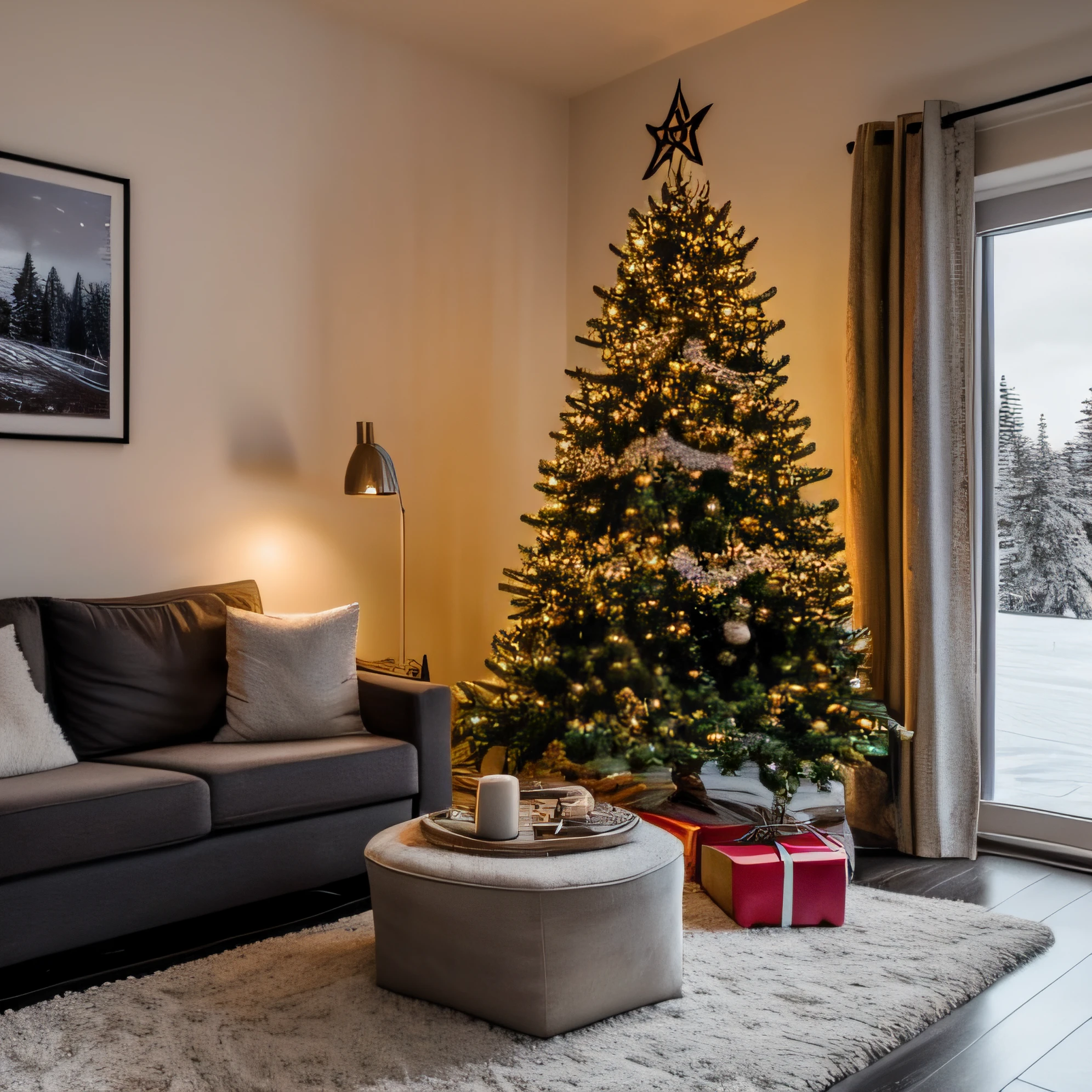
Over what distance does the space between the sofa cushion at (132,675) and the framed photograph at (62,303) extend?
24.9 inches

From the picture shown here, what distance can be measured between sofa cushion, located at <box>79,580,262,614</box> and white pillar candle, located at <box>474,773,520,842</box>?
1.40 meters

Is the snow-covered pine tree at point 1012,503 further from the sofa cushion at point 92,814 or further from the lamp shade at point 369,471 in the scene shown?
the sofa cushion at point 92,814

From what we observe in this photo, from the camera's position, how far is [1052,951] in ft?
8.66

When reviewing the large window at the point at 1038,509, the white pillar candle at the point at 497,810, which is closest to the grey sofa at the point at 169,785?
the white pillar candle at the point at 497,810

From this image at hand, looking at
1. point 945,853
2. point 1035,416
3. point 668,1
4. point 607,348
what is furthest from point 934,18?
point 945,853

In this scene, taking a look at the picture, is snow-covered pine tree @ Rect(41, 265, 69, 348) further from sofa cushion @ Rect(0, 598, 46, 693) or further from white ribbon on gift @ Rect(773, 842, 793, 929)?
white ribbon on gift @ Rect(773, 842, 793, 929)

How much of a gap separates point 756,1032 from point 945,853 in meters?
1.55

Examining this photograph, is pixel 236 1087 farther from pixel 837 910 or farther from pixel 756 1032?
pixel 837 910

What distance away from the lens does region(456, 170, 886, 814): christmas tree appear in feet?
10.6

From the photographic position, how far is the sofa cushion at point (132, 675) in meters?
3.11

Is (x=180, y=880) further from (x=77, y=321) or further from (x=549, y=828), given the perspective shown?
(x=77, y=321)

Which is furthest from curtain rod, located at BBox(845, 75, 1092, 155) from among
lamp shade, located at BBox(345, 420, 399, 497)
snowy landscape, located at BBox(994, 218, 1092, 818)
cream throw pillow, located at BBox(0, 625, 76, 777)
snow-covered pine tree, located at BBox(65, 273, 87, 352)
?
cream throw pillow, located at BBox(0, 625, 76, 777)

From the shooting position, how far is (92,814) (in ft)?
8.25

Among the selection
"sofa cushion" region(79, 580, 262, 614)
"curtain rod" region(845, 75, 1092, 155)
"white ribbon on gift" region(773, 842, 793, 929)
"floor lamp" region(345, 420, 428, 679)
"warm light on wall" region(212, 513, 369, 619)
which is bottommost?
"white ribbon on gift" region(773, 842, 793, 929)
